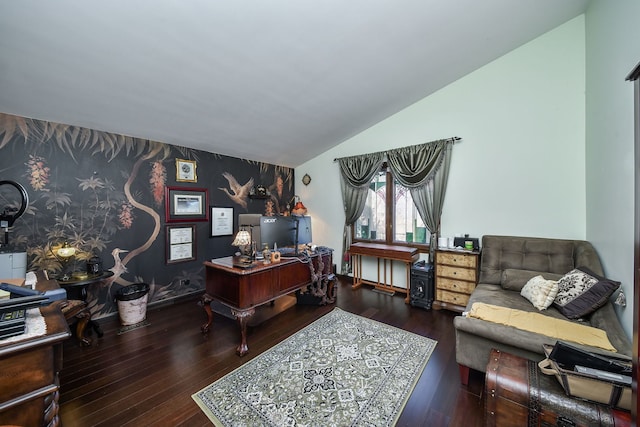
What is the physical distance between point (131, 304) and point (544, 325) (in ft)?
13.5

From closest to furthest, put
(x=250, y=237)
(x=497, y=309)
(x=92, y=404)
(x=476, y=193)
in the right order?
(x=92, y=404), (x=497, y=309), (x=250, y=237), (x=476, y=193)

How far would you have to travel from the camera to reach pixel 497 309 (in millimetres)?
2080

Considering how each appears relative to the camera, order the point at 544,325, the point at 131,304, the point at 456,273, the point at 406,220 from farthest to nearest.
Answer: the point at 406,220, the point at 456,273, the point at 131,304, the point at 544,325

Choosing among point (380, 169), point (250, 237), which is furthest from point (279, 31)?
point (380, 169)

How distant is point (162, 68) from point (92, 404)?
2737 mm

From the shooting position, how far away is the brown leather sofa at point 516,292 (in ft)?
5.42

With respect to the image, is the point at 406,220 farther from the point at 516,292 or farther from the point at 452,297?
the point at 516,292

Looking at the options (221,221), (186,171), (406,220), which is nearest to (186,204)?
(186,171)

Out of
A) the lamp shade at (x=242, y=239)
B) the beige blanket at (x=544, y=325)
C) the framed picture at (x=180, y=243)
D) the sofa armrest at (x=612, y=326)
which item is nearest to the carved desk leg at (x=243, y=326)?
the lamp shade at (x=242, y=239)

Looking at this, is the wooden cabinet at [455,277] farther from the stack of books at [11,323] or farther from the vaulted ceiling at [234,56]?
the stack of books at [11,323]

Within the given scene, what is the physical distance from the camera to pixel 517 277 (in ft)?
8.68

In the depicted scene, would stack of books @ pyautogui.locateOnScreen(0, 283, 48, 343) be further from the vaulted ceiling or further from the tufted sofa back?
the tufted sofa back

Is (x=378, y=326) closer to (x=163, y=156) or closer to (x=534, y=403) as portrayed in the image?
(x=534, y=403)

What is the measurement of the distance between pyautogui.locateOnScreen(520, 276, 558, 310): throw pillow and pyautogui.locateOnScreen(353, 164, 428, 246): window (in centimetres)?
149
